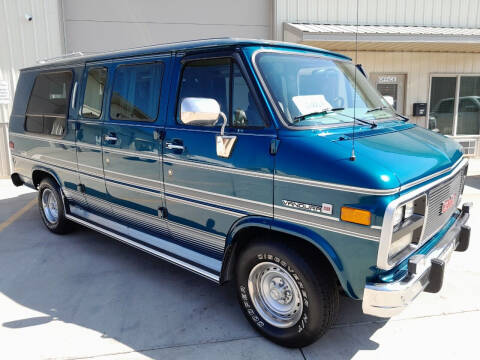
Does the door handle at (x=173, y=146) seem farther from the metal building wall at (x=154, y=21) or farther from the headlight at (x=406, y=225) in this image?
the metal building wall at (x=154, y=21)

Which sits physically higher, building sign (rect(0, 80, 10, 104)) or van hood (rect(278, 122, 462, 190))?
building sign (rect(0, 80, 10, 104))

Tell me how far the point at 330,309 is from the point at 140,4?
9084 millimetres

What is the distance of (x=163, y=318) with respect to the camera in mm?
3529

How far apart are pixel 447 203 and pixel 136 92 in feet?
10.1

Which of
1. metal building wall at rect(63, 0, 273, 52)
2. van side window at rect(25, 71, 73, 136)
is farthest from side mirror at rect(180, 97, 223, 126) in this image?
metal building wall at rect(63, 0, 273, 52)

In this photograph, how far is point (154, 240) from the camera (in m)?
4.02

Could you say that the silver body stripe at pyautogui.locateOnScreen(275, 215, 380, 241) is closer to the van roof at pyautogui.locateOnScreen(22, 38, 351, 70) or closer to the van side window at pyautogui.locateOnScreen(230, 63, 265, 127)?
the van side window at pyautogui.locateOnScreen(230, 63, 265, 127)

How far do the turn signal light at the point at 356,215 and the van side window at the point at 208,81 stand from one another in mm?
1252

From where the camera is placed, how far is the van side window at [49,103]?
504 centimetres

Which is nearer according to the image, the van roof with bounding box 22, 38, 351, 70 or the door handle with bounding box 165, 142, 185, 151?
the van roof with bounding box 22, 38, 351, 70

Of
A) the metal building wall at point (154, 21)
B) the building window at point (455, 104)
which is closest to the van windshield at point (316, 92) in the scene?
the metal building wall at point (154, 21)

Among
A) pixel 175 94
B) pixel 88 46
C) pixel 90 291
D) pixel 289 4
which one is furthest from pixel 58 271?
pixel 289 4

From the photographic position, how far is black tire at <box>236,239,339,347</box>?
2.79 meters

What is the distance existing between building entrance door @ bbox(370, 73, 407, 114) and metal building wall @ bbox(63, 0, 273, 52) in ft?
10.5
